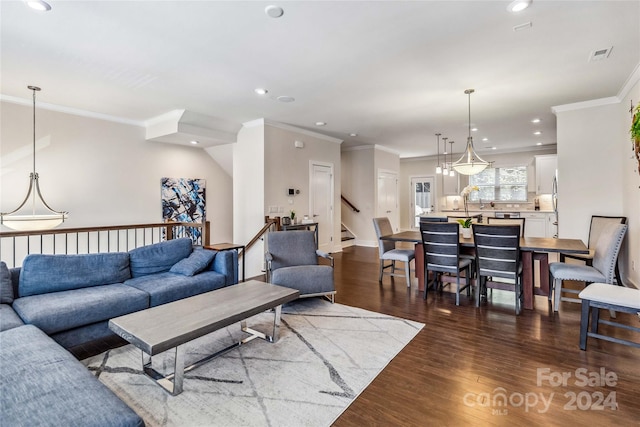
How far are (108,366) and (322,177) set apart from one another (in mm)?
5533

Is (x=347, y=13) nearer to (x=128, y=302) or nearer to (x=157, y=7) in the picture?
(x=157, y=7)

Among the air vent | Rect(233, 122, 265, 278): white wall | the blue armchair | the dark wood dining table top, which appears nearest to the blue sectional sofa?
the blue armchair

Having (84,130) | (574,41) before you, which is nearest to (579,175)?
(574,41)

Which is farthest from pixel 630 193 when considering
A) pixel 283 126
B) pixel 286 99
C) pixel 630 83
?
pixel 283 126

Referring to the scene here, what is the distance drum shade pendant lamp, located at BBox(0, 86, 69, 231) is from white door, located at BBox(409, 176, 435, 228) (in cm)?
987

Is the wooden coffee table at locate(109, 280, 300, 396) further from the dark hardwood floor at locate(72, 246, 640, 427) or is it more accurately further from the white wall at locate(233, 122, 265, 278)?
the white wall at locate(233, 122, 265, 278)

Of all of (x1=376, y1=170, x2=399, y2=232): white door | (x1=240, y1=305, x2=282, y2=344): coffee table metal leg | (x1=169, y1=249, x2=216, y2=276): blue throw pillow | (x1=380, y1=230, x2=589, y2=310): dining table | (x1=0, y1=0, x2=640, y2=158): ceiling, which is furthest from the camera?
(x1=376, y1=170, x2=399, y2=232): white door

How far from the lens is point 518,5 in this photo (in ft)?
8.05

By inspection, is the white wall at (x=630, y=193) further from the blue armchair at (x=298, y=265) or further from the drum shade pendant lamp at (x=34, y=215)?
the drum shade pendant lamp at (x=34, y=215)

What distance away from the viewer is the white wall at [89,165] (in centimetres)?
473

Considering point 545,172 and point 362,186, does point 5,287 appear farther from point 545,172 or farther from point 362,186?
Answer: point 545,172

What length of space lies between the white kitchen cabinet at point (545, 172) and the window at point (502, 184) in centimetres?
138

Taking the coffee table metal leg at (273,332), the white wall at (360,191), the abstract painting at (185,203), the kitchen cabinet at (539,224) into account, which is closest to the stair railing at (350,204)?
the white wall at (360,191)

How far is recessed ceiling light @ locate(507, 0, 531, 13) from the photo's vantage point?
2424 millimetres
